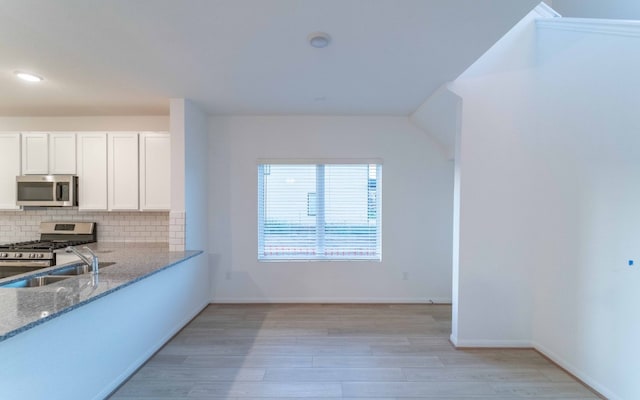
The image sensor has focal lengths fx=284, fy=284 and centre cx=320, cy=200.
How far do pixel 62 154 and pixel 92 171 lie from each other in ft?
1.42

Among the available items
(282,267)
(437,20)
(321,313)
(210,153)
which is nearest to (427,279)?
(321,313)

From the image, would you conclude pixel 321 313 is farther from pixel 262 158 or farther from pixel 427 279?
pixel 262 158

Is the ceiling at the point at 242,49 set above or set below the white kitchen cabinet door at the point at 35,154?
above

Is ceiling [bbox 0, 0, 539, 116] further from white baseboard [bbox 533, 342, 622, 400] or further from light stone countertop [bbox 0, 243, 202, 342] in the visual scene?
white baseboard [bbox 533, 342, 622, 400]

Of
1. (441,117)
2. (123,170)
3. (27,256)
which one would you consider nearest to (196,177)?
(123,170)

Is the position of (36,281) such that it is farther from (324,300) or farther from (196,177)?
(324,300)

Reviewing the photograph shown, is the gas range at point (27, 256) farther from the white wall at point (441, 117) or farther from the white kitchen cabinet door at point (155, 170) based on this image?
the white wall at point (441, 117)

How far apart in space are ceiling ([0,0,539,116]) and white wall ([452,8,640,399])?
0.85 metres

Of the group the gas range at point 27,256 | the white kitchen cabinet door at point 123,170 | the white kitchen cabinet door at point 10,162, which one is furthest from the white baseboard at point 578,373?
the white kitchen cabinet door at point 10,162

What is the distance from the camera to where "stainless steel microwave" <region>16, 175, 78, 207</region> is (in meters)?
3.59

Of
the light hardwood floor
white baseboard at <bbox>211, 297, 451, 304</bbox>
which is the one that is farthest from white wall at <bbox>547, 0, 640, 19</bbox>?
white baseboard at <bbox>211, 297, 451, 304</bbox>

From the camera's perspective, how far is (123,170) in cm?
366

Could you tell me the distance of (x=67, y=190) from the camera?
360 centimetres

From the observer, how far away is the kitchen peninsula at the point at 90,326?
1.57 metres
